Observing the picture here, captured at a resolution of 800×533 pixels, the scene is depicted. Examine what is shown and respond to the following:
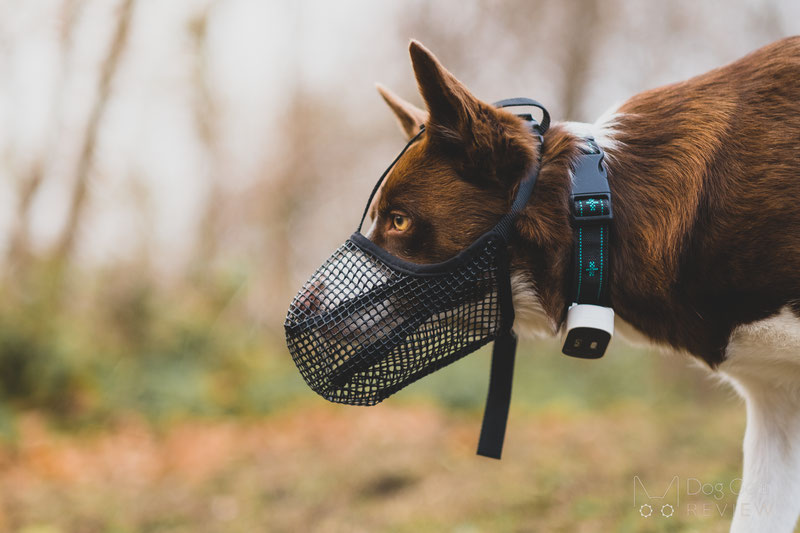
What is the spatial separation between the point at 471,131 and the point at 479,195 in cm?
21

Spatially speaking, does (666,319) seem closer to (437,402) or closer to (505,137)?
(505,137)

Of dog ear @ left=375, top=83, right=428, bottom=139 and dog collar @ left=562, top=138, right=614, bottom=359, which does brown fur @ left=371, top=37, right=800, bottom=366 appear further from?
dog ear @ left=375, top=83, right=428, bottom=139

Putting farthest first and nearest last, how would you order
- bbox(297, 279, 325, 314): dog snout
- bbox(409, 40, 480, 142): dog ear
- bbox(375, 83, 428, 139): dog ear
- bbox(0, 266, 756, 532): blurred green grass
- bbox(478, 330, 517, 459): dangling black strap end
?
bbox(0, 266, 756, 532): blurred green grass, bbox(375, 83, 428, 139): dog ear, bbox(478, 330, 517, 459): dangling black strap end, bbox(297, 279, 325, 314): dog snout, bbox(409, 40, 480, 142): dog ear

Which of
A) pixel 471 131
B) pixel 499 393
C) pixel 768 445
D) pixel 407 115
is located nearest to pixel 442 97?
pixel 471 131

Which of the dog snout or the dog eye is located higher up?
the dog eye

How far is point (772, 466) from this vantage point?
2164 mm

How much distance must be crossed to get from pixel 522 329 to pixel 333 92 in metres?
8.81

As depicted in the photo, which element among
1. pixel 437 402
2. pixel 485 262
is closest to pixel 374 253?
pixel 485 262

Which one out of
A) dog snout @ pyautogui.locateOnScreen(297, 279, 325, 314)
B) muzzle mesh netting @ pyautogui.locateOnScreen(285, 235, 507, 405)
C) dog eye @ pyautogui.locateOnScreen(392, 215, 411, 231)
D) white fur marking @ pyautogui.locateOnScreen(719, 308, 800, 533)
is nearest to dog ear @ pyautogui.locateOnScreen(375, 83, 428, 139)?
dog eye @ pyautogui.locateOnScreen(392, 215, 411, 231)

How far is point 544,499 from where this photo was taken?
3885 mm

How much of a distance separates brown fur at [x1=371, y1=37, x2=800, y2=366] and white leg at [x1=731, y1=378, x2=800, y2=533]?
0.36m

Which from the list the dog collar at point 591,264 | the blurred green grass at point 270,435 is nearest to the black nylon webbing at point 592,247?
the dog collar at point 591,264

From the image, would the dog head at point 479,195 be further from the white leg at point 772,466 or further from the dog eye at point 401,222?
the white leg at point 772,466

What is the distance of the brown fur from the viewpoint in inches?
73.1
